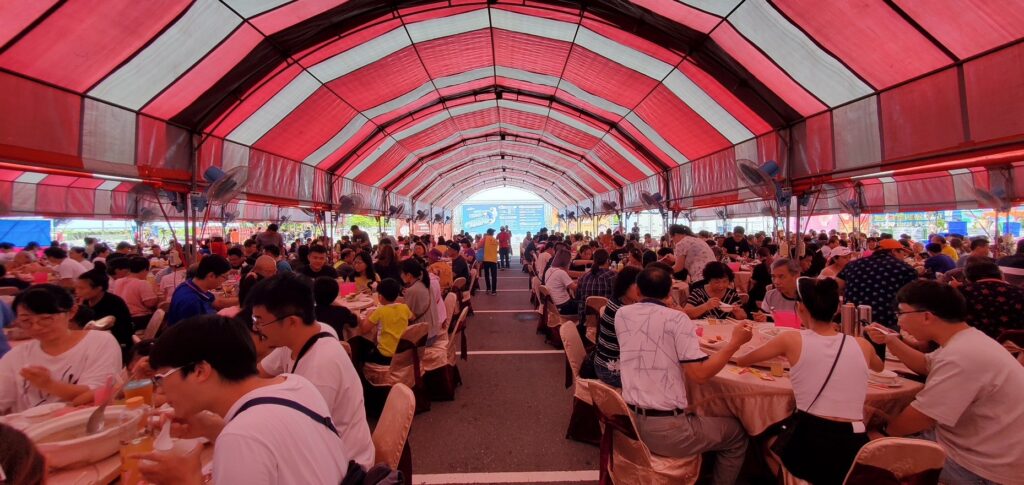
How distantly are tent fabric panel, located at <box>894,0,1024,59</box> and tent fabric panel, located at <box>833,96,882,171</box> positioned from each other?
1261mm

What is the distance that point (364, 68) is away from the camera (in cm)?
816

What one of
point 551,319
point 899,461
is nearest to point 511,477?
point 899,461

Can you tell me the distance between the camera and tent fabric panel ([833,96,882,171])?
5.87 m

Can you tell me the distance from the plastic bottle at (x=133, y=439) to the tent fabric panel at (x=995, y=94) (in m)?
6.64

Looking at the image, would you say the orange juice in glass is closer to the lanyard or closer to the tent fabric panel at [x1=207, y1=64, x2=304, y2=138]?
the lanyard

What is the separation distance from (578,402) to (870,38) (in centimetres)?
506

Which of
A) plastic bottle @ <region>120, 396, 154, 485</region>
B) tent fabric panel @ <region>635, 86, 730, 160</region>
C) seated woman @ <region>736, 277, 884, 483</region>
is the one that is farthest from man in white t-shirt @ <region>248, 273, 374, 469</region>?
tent fabric panel @ <region>635, 86, 730, 160</region>

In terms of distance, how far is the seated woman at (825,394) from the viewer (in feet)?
7.11

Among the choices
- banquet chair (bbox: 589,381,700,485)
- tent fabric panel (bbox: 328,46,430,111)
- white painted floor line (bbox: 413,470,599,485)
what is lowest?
white painted floor line (bbox: 413,470,599,485)

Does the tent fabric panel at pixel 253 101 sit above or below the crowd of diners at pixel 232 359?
above

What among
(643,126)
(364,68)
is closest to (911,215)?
(643,126)

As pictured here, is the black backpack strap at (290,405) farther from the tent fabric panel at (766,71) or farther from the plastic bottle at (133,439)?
the tent fabric panel at (766,71)

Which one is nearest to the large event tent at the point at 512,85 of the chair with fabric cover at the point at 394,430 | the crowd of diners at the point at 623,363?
the crowd of diners at the point at 623,363

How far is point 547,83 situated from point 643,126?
8.26 ft
